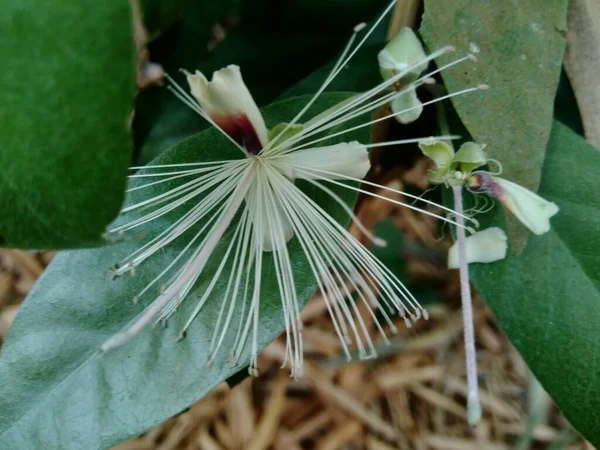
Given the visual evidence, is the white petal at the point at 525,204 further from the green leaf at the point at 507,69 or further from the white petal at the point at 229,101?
the white petal at the point at 229,101

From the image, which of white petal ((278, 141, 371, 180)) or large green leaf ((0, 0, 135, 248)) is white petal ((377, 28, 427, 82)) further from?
large green leaf ((0, 0, 135, 248))

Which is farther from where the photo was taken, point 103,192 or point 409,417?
point 409,417

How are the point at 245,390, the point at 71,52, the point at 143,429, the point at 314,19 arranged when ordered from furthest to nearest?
the point at 245,390
the point at 314,19
the point at 143,429
the point at 71,52

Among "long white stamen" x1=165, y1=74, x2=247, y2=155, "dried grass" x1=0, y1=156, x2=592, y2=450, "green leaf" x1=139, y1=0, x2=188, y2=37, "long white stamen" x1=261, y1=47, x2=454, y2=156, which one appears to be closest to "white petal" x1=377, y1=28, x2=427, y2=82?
"long white stamen" x1=261, y1=47, x2=454, y2=156

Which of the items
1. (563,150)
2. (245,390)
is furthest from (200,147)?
(245,390)

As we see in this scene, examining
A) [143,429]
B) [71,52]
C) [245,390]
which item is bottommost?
[143,429]

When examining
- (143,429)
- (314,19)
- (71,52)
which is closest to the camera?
(71,52)

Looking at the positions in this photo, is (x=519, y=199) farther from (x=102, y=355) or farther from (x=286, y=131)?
(x=102, y=355)

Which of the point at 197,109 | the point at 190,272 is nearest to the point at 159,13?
the point at 197,109

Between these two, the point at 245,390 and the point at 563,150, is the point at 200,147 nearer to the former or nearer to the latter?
the point at 563,150
